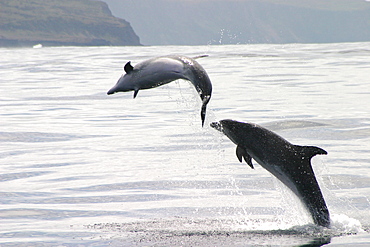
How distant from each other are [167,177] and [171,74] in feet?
11.2

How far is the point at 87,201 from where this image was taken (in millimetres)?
8945

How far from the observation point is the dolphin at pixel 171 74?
6.96 metres

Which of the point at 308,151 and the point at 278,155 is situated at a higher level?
the point at 308,151

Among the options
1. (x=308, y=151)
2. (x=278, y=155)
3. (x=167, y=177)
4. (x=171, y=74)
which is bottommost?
(x=167, y=177)

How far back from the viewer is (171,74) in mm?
7066

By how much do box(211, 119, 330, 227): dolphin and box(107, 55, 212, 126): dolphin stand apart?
572 mm

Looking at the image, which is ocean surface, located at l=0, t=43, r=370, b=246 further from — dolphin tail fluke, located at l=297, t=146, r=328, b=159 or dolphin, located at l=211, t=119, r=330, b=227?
dolphin tail fluke, located at l=297, t=146, r=328, b=159

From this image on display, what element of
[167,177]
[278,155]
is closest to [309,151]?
[278,155]

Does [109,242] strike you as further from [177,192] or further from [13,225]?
[177,192]

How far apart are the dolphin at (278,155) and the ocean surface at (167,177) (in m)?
0.44

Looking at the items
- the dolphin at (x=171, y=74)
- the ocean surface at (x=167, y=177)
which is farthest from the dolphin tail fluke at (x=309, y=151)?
the dolphin at (x=171, y=74)

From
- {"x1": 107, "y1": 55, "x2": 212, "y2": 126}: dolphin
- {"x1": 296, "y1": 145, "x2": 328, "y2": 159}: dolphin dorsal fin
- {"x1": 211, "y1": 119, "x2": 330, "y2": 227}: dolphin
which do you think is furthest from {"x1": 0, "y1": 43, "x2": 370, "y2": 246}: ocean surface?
{"x1": 107, "y1": 55, "x2": 212, "y2": 126}: dolphin

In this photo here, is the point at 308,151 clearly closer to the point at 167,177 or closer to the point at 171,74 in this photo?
the point at 171,74

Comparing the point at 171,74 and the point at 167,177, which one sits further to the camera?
the point at 167,177
